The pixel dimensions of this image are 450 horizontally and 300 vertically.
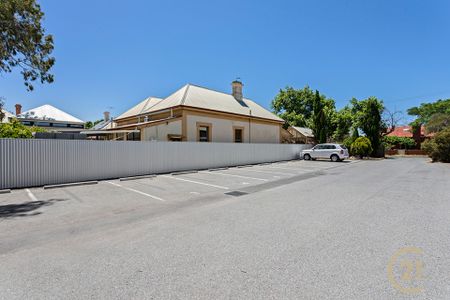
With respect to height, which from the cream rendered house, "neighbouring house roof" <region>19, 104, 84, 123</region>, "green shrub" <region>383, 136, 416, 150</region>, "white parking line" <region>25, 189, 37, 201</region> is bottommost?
"white parking line" <region>25, 189, 37, 201</region>

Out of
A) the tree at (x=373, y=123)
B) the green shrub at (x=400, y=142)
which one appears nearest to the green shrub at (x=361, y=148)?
the tree at (x=373, y=123)

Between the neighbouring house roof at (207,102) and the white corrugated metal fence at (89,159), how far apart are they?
5.77 metres

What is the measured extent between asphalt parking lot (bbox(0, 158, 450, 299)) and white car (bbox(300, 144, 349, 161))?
18.4 metres

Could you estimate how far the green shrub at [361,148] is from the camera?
32.1 meters

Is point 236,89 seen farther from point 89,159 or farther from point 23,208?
point 23,208

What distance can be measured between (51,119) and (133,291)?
4598 cm

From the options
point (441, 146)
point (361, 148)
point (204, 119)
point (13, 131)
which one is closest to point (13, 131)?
point (13, 131)

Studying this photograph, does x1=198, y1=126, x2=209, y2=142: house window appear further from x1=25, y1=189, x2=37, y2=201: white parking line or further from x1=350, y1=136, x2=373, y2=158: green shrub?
x1=350, y1=136, x2=373, y2=158: green shrub

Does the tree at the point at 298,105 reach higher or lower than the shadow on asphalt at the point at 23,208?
higher

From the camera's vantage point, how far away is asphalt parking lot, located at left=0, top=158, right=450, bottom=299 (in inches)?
113

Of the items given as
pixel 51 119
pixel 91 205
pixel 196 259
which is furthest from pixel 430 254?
pixel 51 119

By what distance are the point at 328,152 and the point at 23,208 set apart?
2559cm

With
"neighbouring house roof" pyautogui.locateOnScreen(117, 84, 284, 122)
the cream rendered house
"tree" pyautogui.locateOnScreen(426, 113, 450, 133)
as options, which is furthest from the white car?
"tree" pyautogui.locateOnScreen(426, 113, 450, 133)

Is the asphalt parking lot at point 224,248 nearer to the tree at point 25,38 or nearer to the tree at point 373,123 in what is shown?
the tree at point 25,38
